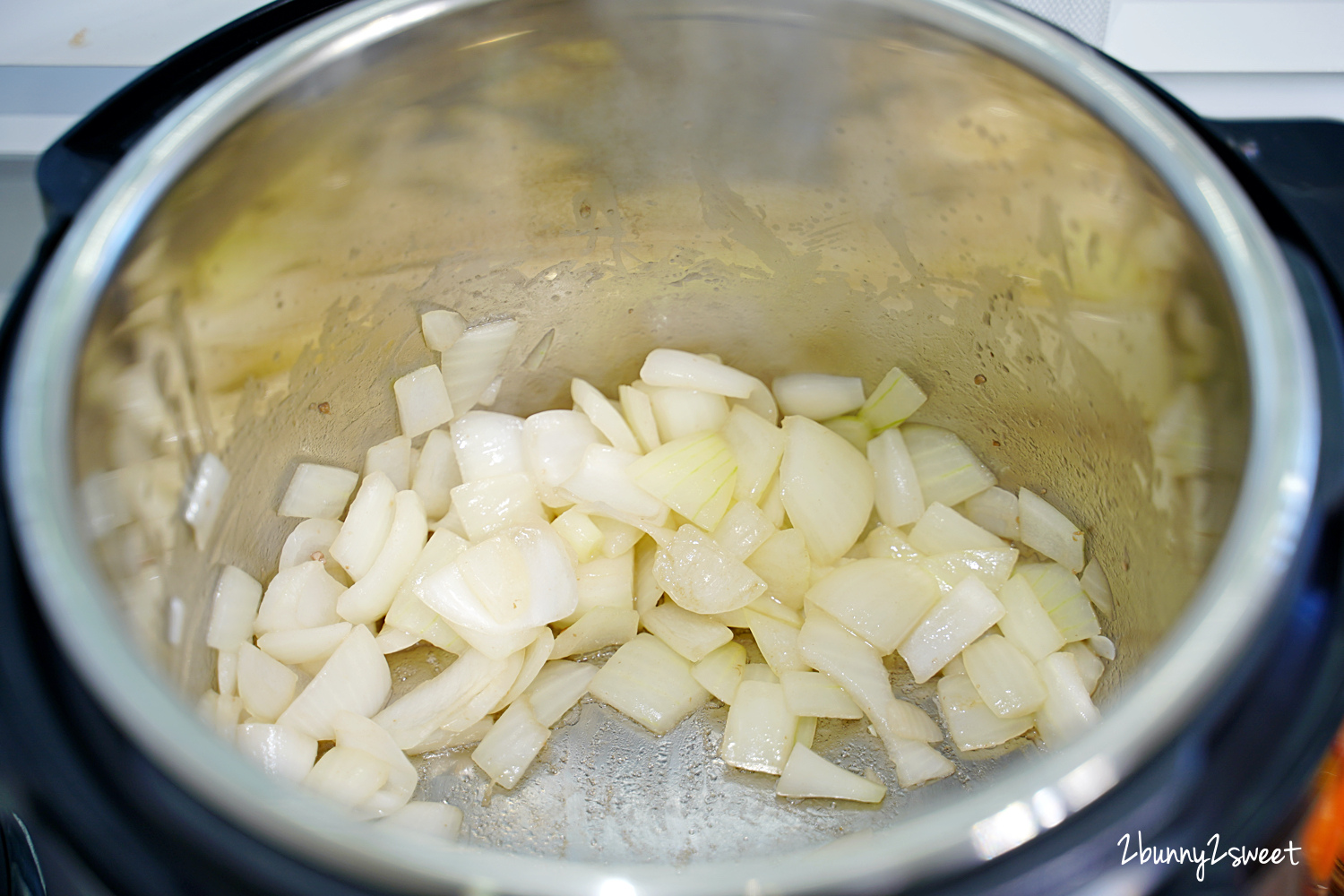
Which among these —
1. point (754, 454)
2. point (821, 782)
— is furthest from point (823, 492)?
point (821, 782)

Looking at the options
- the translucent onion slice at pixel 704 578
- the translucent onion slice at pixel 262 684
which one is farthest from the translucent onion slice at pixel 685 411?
the translucent onion slice at pixel 262 684

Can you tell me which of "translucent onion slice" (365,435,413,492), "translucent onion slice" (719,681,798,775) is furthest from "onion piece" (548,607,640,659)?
"translucent onion slice" (365,435,413,492)

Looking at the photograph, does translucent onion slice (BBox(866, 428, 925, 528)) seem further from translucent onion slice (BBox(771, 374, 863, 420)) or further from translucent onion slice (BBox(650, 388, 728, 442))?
translucent onion slice (BBox(650, 388, 728, 442))

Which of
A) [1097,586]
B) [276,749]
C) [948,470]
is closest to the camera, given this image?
[276,749]

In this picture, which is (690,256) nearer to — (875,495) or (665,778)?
(875,495)

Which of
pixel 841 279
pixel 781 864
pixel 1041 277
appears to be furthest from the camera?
pixel 841 279

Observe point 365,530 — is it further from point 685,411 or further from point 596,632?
point 685,411

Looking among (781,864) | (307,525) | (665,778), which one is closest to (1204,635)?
(781,864)
